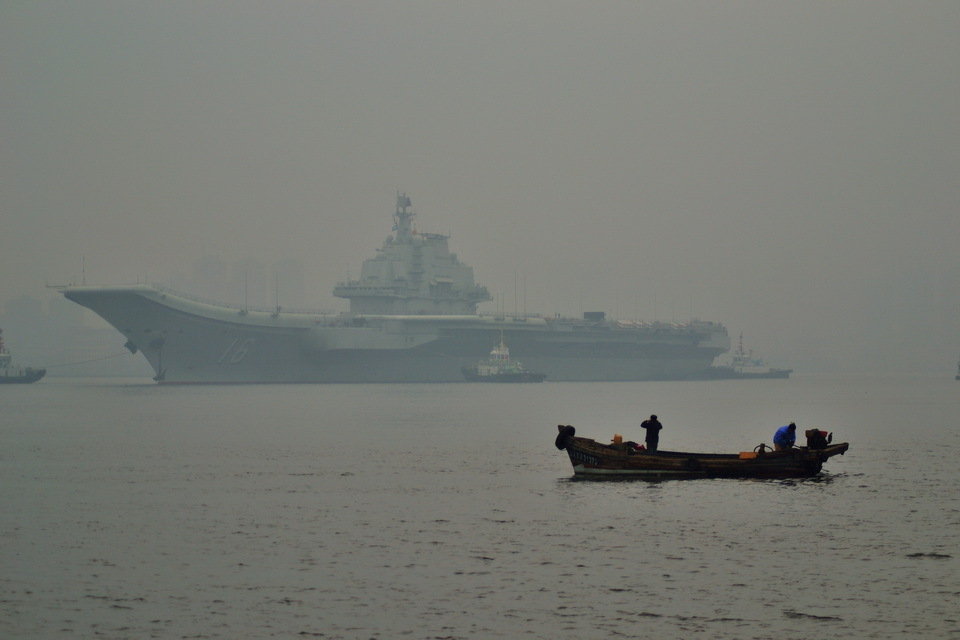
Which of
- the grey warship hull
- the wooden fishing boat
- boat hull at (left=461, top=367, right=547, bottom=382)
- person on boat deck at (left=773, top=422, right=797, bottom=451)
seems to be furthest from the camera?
boat hull at (left=461, top=367, right=547, bottom=382)

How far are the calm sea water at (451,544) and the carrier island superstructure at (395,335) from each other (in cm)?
4311

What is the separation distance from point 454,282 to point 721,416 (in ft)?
162

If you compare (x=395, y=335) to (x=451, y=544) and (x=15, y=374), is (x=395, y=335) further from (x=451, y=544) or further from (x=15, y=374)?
(x=451, y=544)

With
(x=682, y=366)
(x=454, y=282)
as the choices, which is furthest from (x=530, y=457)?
(x=682, y=366)

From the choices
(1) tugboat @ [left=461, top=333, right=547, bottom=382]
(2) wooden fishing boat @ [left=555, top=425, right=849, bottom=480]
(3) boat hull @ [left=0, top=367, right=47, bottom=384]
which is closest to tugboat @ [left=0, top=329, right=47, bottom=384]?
(3) boat hull @ [left=0, top=367, right=47, bottom=384]

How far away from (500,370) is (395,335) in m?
11.7

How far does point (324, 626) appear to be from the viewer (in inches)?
575

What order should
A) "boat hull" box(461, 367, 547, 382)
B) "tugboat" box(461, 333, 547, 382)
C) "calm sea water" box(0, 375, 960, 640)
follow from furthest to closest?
1. "tugboat" box(461, 333, 547, 382)
2. "boat hull" box(461, 367, 547, 382)
3. "calm sea water" box(0, 375, 960, 640)

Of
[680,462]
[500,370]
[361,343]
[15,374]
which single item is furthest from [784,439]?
[15,374]

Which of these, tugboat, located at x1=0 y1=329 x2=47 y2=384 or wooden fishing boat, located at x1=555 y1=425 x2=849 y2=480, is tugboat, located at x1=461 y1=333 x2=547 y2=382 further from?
wooden fishing boat, located at x1=555 y1=425 x2=849 y2=480

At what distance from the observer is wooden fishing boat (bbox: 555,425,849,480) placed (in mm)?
28578

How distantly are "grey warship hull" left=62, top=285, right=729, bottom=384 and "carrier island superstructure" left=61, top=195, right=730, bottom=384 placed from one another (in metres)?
0.09

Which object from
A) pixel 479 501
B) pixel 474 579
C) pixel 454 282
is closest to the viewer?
pixel 474 579

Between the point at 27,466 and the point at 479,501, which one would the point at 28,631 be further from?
the point at 27,466
